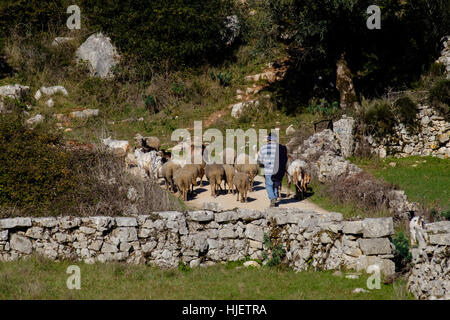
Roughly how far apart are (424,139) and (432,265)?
55.8ft

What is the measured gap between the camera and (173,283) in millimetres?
11148

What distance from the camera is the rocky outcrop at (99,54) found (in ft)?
109

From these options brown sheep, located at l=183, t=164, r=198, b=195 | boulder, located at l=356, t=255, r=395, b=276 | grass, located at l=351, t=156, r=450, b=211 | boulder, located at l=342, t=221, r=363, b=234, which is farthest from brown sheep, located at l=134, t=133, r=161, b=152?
boulder, located at l=356, t=255, r=395, b=276

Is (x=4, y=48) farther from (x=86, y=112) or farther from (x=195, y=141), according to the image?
(x=195, y=141)

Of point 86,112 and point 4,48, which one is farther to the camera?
point 4,48

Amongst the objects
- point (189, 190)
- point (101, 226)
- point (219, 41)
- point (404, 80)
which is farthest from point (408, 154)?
point (101, 226)

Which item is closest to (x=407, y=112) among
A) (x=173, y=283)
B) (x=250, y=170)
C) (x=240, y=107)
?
(x=240, y=107)

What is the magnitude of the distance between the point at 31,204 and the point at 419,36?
2394 centimetres

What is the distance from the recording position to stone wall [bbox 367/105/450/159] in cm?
2539

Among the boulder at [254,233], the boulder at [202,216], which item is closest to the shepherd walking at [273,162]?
the boulder at [254,233]

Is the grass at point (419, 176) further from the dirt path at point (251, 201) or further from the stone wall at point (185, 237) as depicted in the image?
the stone wall at point (185, 237)

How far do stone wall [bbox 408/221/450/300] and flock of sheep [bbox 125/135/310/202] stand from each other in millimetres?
7817

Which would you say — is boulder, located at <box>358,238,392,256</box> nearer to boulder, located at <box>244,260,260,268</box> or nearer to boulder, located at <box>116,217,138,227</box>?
boulder, located at <box>244,260,260,268</box>

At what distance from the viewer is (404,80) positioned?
97.1ft
